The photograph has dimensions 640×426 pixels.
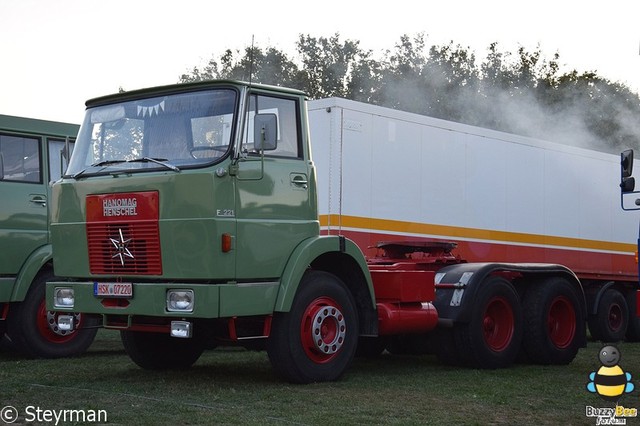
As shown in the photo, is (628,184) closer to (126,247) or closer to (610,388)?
(610,388)

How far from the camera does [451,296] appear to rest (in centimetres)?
1138

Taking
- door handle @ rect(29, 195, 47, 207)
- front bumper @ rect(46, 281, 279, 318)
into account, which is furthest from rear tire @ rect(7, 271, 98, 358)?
front bumper @ rect(46, 281, 279, 318)

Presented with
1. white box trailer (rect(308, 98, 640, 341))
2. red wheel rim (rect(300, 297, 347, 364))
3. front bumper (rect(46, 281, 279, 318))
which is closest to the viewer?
front bumper (rect(46, 281, 279, 318))

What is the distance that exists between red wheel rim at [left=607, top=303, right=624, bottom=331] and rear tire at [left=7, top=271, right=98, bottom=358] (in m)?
9.39

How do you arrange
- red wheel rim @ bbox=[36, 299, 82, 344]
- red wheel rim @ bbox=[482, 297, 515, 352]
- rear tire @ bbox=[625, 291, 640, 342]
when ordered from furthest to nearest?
1. rear tire @ bbox=[625, 291, 640, 342]
2. red wheel rim @ bbox=[36, 299, 82, 344]
3. red wheel rim @ bbox=[482, 297, 515, 352]

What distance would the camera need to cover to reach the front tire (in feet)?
30.7

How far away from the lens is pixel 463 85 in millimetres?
39719

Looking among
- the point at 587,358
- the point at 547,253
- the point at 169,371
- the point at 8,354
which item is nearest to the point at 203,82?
the point at 169,371

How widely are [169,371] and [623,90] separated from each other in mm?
37526

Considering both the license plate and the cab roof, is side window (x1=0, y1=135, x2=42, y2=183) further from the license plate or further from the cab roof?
the license plate

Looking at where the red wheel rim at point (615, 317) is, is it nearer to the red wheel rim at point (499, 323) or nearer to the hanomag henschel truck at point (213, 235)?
the red wheel rim at point (499, 323)

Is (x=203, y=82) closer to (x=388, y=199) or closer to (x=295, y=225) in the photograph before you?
(x=295, y=225)

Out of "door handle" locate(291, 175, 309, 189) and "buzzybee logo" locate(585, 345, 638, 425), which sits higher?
"door handle" locate(291, 175, 309, 189)

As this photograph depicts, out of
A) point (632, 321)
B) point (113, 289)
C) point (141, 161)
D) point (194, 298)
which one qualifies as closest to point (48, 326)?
point (113, 289)
